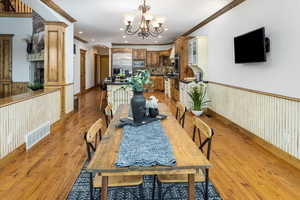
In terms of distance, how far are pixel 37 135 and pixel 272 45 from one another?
415 centimetres

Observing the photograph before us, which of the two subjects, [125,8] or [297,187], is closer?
[297,187]

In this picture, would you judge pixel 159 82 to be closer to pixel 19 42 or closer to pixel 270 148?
pixel 19 42

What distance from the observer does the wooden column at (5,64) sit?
6.71m

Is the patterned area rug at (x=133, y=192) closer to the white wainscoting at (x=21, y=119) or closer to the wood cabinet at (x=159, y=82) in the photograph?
the white wainscoting at (x=21, y=119)

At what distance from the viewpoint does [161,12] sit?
544 centimetres

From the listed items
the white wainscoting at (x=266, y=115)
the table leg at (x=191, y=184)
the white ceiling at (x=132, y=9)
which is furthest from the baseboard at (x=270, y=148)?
the white ceiling at (x=132, y=9)

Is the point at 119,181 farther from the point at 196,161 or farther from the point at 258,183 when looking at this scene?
the point at 258,183

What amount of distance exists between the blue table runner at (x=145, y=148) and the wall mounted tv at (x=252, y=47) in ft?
7.98

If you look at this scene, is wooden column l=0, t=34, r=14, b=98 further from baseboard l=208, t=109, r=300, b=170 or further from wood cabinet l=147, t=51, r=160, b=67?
wood cabinet l=147, t=51, r=160, b=67

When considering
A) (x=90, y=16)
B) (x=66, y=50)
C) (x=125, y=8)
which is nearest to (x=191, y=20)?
(x=125, y=8)

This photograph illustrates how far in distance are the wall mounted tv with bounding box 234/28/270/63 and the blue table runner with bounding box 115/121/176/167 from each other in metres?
2.43

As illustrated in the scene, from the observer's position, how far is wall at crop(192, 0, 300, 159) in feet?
9.66

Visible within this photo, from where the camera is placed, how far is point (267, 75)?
3559mm

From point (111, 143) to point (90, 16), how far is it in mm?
5093
